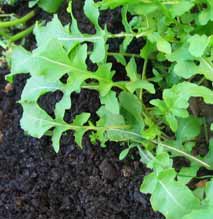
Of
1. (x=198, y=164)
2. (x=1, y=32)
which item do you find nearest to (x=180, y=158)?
(x=198, y=164)

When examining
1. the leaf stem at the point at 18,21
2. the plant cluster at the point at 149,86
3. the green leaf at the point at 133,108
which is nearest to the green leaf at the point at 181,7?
the plant cluster at the point at 149,86

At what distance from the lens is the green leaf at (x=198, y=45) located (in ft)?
4.02

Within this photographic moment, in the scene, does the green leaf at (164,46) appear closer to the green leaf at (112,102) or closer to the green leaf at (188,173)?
the green leaf at (112,102)

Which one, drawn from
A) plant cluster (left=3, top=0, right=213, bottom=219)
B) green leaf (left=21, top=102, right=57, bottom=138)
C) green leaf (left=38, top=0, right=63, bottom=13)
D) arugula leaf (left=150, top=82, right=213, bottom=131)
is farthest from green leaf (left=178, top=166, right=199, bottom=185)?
green leaf (left=38, top=0, right=63, bottom=13)

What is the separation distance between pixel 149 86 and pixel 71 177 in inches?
16.2

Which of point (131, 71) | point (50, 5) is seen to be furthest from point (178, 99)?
point (50, 5)

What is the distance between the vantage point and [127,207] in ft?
5.04

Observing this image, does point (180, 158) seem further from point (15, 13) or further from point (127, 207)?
point (15, 13)

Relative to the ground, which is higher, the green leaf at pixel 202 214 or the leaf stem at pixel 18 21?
the green leaf at pixel 202 214

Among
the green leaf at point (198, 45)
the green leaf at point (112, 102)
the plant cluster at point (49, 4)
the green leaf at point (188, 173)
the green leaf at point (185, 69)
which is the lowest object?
the green leaf at point (188, 173)

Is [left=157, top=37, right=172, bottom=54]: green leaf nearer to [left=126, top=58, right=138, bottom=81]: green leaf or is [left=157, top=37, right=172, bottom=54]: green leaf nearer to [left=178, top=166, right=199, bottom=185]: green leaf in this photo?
[left=126, top=58, right=138, bottom=81]: green leaf

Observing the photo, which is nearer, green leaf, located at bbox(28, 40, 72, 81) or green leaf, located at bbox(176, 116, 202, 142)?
green leaf, located at bbox(28, 40, 72, 81)

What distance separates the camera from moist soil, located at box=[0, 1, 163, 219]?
155 centimetres

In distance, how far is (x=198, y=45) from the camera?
1.24m
